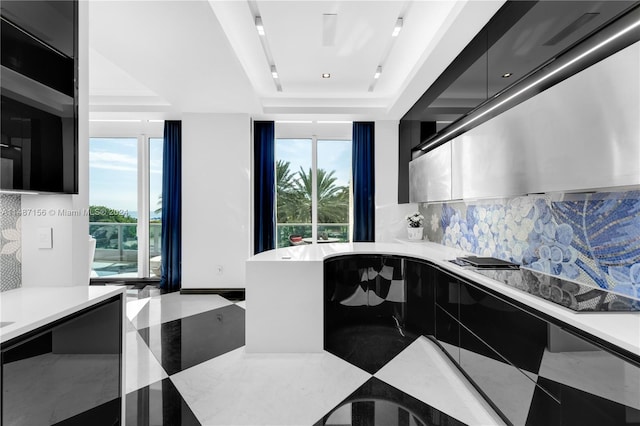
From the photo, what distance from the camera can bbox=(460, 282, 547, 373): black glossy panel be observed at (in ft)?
4.41

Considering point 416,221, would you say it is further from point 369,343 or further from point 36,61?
point 36,61

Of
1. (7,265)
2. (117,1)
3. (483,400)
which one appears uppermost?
(117,1)

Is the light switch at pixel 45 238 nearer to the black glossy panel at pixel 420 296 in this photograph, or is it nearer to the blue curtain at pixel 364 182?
the black glossy panel at pixel 420 296

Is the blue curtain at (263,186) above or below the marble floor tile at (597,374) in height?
above

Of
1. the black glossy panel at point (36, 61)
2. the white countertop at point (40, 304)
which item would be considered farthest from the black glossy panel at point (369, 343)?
the black glossy panel at point (36, 61)

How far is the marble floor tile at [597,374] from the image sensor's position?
937 millimetres

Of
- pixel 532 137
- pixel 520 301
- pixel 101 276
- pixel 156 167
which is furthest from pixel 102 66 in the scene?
pixel 520 301

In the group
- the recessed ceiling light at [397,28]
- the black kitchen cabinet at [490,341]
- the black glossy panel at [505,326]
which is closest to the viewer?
the black kitchen cabinet at [490,341]

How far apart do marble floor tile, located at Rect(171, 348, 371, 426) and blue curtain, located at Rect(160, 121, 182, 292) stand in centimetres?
284

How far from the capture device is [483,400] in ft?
6.09

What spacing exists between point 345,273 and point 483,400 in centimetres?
140

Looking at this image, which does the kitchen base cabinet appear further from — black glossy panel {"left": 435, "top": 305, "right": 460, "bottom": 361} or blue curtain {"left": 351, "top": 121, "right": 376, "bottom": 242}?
blue curtain {"left": 351, "top": 121, "right": 376, "bottom": 242}

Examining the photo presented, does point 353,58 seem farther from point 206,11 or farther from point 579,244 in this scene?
point 579,244

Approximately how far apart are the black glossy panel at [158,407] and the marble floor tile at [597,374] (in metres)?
1.82
